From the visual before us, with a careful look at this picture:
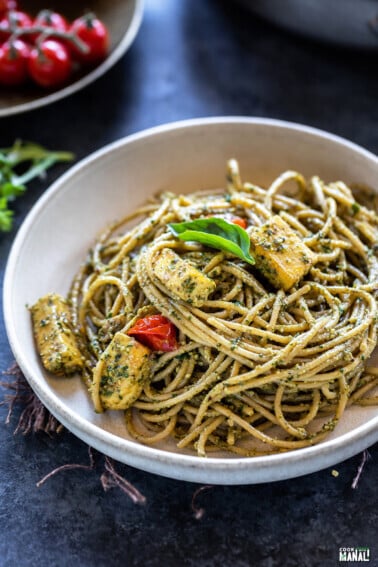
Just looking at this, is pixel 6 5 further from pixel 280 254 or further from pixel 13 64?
pixel 280 254

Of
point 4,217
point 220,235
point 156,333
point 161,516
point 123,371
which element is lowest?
point 161,516

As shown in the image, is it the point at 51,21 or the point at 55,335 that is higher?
the point at 51,21

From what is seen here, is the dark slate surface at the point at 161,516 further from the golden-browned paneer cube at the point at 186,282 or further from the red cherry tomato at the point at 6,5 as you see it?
the red cherry tomato at the point at 6,5

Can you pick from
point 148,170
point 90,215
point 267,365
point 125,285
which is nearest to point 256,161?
point 148,170

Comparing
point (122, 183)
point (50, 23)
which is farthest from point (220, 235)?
point (50, 23)

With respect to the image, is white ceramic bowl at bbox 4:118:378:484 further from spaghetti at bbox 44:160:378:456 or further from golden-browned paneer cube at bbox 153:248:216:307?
golden-browned paneer cube at bbox 153:248:216:307

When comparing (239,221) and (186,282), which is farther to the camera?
(239,221)
